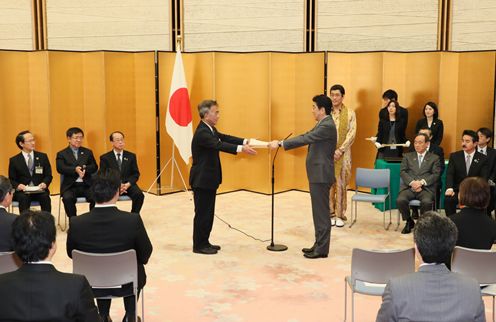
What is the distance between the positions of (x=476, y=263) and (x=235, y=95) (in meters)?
6.42

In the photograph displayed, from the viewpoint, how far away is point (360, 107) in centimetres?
1011

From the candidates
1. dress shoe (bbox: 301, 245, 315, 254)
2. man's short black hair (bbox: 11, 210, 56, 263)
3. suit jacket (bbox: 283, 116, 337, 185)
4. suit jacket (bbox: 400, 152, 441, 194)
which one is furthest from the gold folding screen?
A: man's short black hair (bbox: 11, 210, 56, 263)

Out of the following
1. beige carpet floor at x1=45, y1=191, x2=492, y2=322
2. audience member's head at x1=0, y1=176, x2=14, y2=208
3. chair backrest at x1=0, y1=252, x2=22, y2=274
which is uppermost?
audience member's head at x1=0, y1=176, x2=14, y2=208

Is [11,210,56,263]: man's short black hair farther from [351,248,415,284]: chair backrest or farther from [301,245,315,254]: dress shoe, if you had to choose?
[301,245,315,254]: dress shoe

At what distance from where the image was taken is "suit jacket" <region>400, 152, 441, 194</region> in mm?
7898

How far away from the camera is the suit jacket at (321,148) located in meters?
6.60

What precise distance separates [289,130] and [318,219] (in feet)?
12.2

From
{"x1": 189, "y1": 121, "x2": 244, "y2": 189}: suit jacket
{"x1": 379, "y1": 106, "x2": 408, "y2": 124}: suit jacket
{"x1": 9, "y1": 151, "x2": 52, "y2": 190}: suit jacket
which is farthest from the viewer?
{"x1": 379, "y1": 106, "x2": 408, "y2": 124}: suit jacket

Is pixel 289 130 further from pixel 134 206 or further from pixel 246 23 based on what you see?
pixel 134 206

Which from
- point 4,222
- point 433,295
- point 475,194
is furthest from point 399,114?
point 433,295

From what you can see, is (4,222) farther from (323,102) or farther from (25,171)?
(323,102)

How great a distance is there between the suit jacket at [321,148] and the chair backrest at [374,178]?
1908 mm

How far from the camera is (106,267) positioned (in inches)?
167

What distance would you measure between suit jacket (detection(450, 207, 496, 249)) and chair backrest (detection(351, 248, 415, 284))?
0.49 metres
